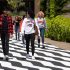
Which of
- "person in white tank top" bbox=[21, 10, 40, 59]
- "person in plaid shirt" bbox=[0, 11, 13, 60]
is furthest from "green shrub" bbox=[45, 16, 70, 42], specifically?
"person in plaid shirt" bbox=[0, 11, 13, 60]

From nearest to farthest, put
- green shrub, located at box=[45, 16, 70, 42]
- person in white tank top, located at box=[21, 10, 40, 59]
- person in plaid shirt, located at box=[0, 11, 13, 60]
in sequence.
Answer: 1. person in plaid shirt, located at box=[0, 11, 13, 60]
2. person in white tank top, located at box=[21, 10, 40, 59]
3. green shrub, located at box=[45, 16, 70, 42]

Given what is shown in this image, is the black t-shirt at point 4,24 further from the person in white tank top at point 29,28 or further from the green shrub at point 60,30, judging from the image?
the green shrub at point 60,30

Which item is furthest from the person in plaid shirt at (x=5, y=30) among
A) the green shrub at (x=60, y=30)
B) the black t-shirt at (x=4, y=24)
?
the green shrub at (x=60, y=30)

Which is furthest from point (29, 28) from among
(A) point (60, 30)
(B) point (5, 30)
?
(A) point (60, 30)

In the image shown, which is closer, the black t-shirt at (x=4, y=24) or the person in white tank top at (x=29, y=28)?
the black t-shirt at (x=4, y=24)

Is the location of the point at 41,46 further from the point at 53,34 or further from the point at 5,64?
the point at 5,64

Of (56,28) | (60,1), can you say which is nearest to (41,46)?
(56,28)

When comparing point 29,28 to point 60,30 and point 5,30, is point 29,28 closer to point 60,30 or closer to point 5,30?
point 5,30

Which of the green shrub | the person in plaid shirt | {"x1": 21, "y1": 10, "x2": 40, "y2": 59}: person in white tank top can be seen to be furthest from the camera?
the green shrub

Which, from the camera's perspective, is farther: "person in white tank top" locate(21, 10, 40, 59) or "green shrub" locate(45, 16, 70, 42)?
"green shrub" locate(45, 16, 70, 42)

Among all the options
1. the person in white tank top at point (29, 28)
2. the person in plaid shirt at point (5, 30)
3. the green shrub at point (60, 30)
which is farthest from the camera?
the green shrub at point (60, 30)

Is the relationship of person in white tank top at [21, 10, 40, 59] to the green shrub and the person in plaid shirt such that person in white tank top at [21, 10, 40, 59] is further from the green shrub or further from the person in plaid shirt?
the green shrub

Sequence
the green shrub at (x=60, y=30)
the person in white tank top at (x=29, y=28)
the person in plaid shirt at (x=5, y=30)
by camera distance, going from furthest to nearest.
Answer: the green shrub at (x=60, y=30) → the person in white tank top at (x=29, y=28) → the person in plaid shirt at (x=5, y=30)

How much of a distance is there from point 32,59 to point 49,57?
3.48 feet
